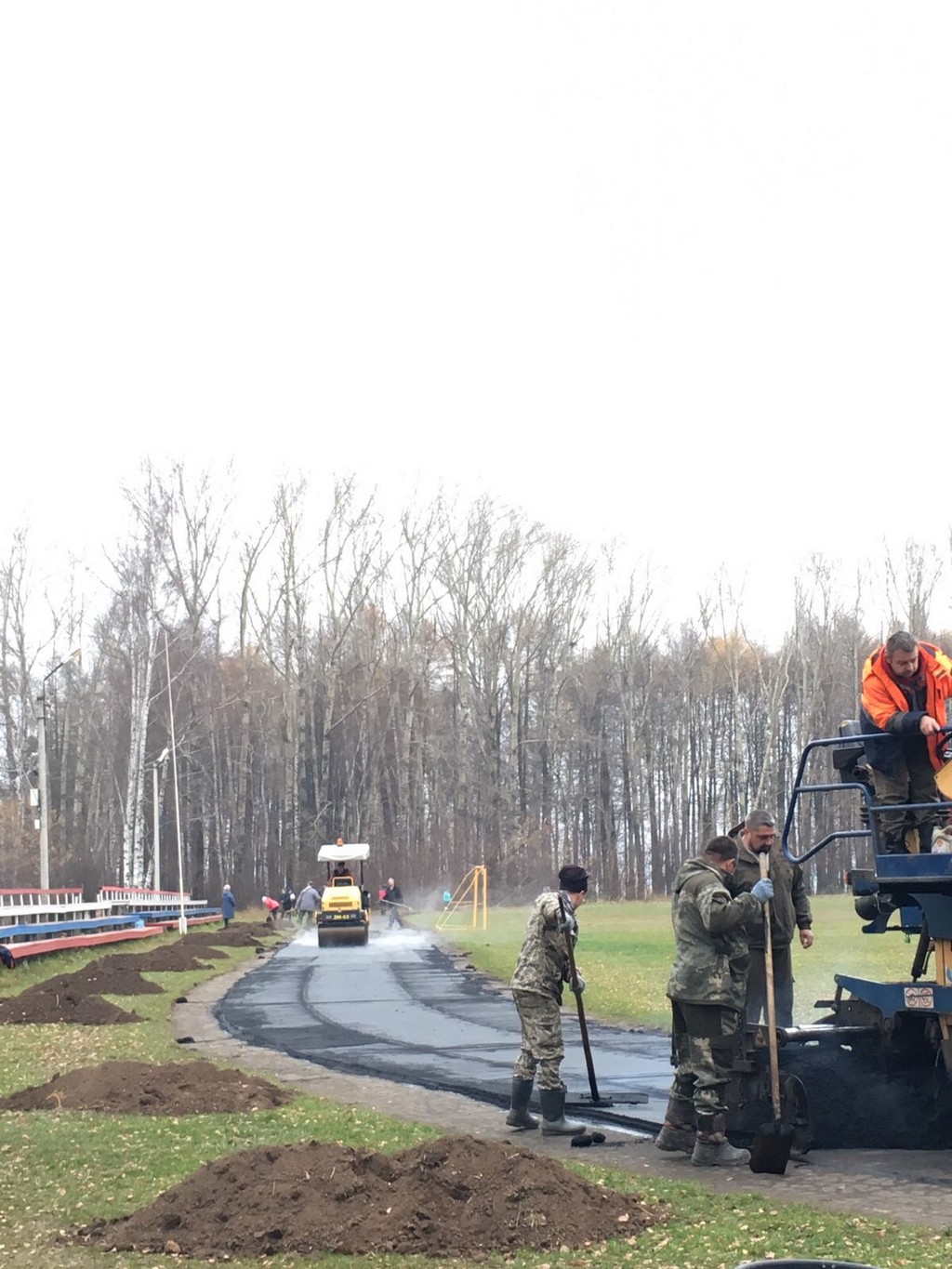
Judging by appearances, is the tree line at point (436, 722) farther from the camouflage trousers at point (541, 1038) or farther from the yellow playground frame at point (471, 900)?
the camouflage trousers at point (541, 1038)

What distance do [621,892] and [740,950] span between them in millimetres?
73058

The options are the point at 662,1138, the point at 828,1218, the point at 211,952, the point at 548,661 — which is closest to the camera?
the point at 828,1218

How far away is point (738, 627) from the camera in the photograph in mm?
89375

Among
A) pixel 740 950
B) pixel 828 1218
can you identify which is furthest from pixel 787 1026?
pixel 828 1218

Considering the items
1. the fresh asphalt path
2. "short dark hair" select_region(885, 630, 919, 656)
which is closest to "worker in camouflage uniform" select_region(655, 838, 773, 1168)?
the fresh asphalt path

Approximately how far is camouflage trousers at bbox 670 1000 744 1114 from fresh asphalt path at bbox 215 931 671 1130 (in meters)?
1.29

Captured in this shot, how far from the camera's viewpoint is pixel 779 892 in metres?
11.9

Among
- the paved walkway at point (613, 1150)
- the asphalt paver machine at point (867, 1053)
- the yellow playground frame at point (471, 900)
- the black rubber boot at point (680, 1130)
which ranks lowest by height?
the yellow playground frame at point (471, 900)

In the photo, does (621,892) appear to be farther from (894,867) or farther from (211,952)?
(894,867)

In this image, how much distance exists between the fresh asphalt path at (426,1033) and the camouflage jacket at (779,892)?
1.64 m

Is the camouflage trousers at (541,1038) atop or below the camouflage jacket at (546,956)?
below

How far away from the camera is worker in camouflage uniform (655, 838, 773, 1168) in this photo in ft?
33.3

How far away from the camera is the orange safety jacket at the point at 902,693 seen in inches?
399

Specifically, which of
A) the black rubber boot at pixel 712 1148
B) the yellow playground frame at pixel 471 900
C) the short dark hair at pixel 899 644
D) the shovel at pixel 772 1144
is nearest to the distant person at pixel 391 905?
the yellow playground frame at pixel 471 900
